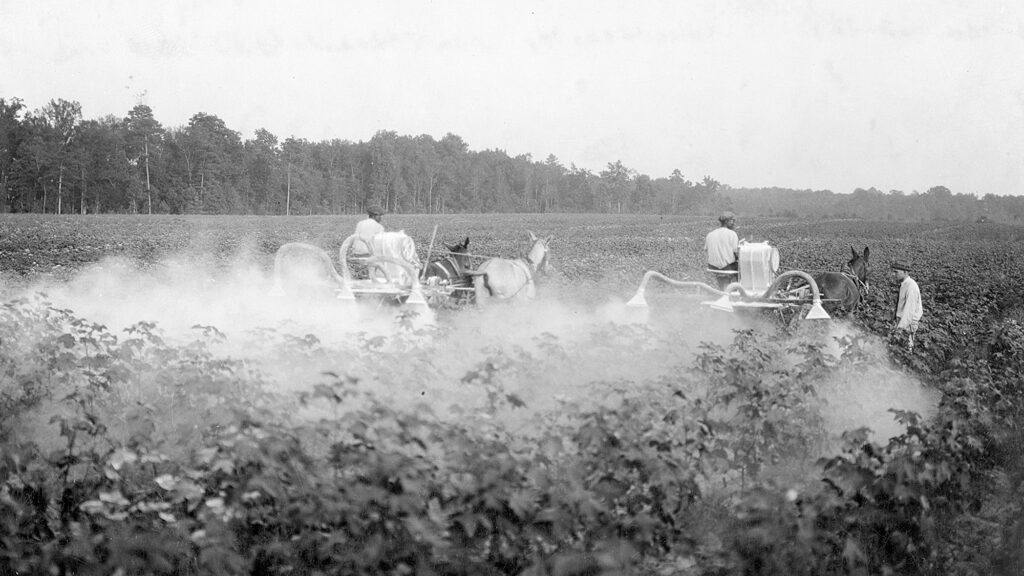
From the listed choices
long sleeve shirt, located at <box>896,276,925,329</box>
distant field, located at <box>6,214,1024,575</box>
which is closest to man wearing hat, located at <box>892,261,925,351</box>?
long sleeve shirt, located at <box>896,276,925,329</box>

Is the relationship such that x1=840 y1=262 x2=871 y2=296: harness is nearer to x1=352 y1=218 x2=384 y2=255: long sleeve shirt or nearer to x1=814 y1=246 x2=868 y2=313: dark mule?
x1=814 y1=246 x2=868 y2=313: dark mule

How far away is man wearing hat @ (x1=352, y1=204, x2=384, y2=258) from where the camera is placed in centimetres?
1111

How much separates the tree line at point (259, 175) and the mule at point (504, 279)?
146ft

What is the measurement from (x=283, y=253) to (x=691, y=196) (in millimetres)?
131738

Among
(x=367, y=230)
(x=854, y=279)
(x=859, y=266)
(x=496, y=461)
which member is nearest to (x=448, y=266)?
(x=367, y=230)

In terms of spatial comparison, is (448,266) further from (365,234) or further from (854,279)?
(854,279)

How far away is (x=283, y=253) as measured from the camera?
11062 millimetres

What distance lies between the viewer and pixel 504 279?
1202cm

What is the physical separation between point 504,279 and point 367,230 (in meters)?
2.10

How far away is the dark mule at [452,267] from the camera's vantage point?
11.7m

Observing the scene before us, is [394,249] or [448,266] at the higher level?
[394,249]

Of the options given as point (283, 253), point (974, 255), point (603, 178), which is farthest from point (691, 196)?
point (283, 253)

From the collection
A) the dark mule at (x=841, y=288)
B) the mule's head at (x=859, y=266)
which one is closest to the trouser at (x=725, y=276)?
the dark mule at (x=841, y=288)

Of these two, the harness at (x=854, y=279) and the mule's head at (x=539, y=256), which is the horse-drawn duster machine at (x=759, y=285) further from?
the mule's head at (x=539, y=256)
